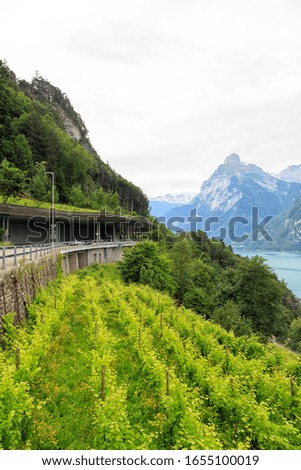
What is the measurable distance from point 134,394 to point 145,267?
29.8 metres

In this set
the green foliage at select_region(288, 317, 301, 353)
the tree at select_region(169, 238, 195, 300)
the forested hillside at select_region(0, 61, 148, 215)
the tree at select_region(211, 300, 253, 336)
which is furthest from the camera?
the forested hillside at select_region(0, 61, 148, 215)

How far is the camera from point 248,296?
4166 cm

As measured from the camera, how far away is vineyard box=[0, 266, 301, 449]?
316 inches

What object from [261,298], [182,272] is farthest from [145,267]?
[261,298]

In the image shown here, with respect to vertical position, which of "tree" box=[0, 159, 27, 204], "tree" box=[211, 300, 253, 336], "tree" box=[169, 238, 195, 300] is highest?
"tree" box=[0, 159, 27, 204]

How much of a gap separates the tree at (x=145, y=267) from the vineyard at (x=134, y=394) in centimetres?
2213

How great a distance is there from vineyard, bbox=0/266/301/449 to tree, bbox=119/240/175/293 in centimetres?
2213

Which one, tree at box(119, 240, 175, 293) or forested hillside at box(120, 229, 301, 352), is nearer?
forested hillside at box(120, 229, 301, 352)

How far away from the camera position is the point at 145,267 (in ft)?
135

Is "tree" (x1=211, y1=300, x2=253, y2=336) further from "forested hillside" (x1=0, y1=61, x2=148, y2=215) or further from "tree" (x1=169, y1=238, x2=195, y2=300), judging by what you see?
"forested hillside" (x1=0, y1=61, x2=148, y2=215)

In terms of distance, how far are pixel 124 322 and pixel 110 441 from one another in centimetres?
1094

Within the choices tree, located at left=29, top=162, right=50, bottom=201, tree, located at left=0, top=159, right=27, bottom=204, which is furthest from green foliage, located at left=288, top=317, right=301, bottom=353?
tree, located at left=29, top=162, right=50, bottom=201

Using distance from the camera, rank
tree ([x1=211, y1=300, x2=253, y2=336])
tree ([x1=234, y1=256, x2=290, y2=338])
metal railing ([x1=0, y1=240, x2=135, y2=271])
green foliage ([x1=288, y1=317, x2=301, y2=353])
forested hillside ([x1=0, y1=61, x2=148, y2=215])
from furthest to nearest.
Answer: forested hillside ([x1=0, y1=61, x2=148, y2=215])
green foliage ([x1=288, y1=317, x2=301, y2=353])
tree ([x1=234, y1=256, x2=290, y2=338])
tree ([x1=211, y1=300, x2=253, y2=336])
metal railing ([x1=0, y1=240, x2=135, y2=271])

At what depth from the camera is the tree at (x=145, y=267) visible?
Answer: 40.4m
